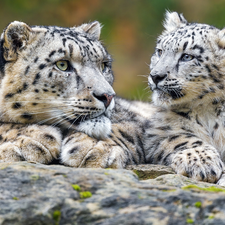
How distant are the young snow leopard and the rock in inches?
46.5

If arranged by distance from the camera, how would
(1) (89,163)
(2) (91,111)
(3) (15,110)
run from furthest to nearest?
(3) (15,110) → (2) (91,111) → (1) (89,163)

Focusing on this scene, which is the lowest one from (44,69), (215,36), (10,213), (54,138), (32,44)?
(10,213)

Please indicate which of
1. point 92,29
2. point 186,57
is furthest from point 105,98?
point 92,29

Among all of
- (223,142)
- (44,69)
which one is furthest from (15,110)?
(223,142)

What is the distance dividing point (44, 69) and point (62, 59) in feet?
0.69

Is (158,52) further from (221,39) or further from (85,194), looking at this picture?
(85,194)

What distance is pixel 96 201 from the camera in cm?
237

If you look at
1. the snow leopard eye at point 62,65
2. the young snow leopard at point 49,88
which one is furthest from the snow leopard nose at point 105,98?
the snow leopard eye at point 62,65

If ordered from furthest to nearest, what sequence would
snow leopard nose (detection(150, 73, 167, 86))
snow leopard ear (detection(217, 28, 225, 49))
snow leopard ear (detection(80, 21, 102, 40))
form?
1. snow leopard ear (detection(80, 21, 102, 40))
2. snow leopard ear (detection(217, 28, 225, 49))
3. snow leopard nose (detection(150, 73, 167, 86))

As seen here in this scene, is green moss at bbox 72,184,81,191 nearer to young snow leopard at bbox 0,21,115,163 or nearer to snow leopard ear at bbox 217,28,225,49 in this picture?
young snow leopard at bbox 0,21,115,163

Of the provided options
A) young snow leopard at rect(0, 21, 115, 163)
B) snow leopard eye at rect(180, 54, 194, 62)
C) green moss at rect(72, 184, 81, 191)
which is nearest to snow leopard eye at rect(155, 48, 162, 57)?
snow leopard eye at rect(180, 54, 194, 62)

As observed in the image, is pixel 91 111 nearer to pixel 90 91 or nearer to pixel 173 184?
pixel 90 91

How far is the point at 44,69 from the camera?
13.4 feet

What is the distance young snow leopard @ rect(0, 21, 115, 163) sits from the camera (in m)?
3.91
